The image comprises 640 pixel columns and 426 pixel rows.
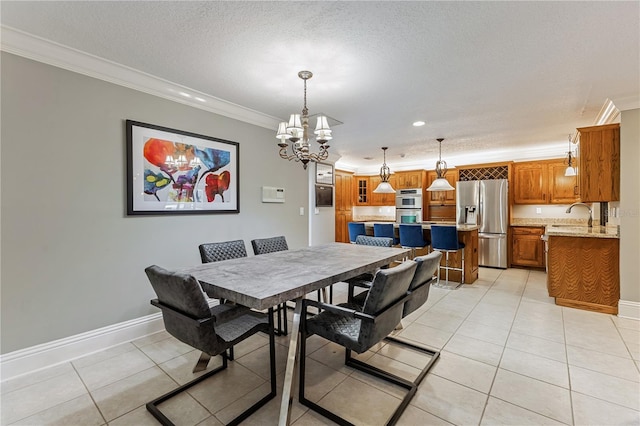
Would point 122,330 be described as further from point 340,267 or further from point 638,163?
point 638,163

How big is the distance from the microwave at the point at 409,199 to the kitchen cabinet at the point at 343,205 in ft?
4.12

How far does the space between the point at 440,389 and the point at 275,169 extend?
3109mm

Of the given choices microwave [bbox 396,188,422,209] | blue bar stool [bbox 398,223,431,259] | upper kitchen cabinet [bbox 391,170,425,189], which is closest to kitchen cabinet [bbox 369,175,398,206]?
upper kitchen cabinet [bbox 391,170,425,189]

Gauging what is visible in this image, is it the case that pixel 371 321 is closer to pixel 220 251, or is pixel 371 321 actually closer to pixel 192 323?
pixel 192 323

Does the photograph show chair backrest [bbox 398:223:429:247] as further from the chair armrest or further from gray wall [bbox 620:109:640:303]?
the chair armrest

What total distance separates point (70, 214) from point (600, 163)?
17.6ft

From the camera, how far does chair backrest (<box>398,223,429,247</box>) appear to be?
4316 mm

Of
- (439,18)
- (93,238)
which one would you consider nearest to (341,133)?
(439,18)

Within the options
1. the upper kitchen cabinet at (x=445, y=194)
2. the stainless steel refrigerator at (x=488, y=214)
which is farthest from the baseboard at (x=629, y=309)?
the upper kitchen cabinet at (x=445, y=194)

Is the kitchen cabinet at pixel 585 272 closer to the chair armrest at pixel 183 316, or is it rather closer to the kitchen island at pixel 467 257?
the kitchen island at pixel 467 257

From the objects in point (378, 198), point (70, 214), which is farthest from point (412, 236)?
point (70, 214)

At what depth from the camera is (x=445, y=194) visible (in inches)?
256

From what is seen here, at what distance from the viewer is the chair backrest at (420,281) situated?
5.99ft

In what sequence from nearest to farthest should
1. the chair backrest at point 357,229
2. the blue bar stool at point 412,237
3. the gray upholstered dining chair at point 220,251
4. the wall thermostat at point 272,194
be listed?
the gray upholstered dining chair at point 220,251
the wall thermostat at point 272,194
the blue bar stool at point 412,237
the chair backrest at point 357,229
